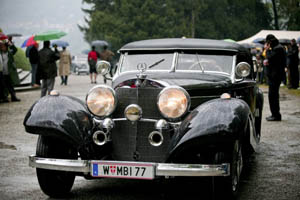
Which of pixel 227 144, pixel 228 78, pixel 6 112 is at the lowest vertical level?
pixel 6 112

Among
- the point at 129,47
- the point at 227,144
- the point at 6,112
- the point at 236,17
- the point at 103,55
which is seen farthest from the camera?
the point at 236,17

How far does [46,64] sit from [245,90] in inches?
386

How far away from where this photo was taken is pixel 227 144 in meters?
5.34

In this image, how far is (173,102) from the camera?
18.2 feet

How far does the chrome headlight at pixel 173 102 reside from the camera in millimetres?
5508

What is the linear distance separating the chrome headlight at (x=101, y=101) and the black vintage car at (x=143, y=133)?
0.4 inches

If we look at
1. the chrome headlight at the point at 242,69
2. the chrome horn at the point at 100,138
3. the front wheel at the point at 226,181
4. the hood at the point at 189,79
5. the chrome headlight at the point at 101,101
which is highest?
the chrome headlight at the point at 242,69

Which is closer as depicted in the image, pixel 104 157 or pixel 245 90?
pixel 104 157

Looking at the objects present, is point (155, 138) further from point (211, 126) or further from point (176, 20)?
point (176, 20)

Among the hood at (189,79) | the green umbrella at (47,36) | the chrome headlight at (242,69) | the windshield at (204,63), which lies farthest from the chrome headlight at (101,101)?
the green umbrella at (47,36)

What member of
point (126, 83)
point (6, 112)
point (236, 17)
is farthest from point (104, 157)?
point (236, 17)

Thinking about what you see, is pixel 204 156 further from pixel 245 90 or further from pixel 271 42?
pixel 271 42

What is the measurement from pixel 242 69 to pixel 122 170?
7.90 feet

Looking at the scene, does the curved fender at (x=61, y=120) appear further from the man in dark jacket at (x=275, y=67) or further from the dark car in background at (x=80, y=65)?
the dark car in background at (x=80, y=65)
